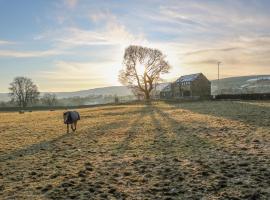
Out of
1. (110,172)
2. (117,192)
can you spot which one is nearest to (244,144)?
(110,172)

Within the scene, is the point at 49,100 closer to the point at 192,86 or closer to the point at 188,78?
the point at 188,78

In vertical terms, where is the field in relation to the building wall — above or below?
below

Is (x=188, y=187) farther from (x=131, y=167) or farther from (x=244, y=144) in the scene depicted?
(x=244, y=144)

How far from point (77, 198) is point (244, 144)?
→ 33.3 feet

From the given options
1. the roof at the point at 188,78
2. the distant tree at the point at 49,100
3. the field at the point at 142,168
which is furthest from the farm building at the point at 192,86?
the field at the point at 142,168

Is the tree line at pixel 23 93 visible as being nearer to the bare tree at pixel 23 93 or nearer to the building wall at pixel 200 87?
the bare tree at pixel 23 93

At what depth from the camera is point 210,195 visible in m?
8.94

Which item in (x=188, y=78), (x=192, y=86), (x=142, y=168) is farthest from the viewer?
(x=188, y=78)

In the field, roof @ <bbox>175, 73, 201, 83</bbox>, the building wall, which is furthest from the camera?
roof @ <bbox>175, 73, 201, 83</bbox>

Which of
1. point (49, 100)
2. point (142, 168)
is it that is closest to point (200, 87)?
point (49, 100)

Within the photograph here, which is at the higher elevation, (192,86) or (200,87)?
(192,86)

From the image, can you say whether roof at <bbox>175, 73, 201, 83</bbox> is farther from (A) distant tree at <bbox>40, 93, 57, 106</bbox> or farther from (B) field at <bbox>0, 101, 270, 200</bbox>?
(B) field at <bbox>0, 101, 270, 200</bbox>

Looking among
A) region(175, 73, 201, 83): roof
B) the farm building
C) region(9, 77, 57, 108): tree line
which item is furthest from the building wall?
region(9, 77, 57, 108): tree line

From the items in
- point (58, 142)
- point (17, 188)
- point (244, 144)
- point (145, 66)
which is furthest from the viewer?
point (145, 66)
